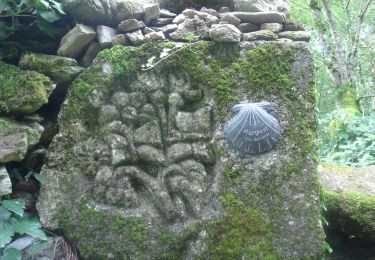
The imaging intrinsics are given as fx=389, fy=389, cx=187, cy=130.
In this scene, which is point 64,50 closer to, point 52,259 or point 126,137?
point 126,137

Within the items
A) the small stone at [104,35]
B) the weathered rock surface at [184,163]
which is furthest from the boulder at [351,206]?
the small stone at [104,35]

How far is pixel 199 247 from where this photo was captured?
2.17 meters

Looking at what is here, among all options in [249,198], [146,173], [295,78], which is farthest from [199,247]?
[295,78]

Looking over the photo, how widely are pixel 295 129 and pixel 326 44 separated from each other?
4892 mm

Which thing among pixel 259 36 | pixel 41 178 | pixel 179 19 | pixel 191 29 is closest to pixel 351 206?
pixel 259 36

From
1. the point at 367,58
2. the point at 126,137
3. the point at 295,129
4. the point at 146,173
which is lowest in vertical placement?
the point at 367,58

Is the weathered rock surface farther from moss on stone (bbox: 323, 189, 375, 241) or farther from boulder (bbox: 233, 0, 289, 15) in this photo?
moss on stone (bbox: 323, 189, 375, 241)

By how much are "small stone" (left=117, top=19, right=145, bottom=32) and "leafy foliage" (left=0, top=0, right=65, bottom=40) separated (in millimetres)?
382

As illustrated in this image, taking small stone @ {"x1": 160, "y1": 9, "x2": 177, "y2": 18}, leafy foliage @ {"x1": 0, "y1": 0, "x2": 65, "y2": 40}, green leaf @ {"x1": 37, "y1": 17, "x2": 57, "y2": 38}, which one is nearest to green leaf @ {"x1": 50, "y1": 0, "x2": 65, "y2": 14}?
leafy foliage @ {"x1": 0, "y1": 0, "x2": 65, "y2": 40}

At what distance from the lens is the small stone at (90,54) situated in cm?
261

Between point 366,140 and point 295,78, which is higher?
point 295,78

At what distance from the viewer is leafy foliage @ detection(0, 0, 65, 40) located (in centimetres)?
240

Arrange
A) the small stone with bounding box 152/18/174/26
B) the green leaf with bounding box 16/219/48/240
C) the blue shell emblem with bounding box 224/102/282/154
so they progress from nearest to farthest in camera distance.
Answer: the green leaf with bounding box 16/219/48/240, the blue shell emblem with bounding box 224/102/282/154, the small stone with bounding box 152/18/174/26

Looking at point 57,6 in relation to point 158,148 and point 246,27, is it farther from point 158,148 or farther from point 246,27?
point 246,27
